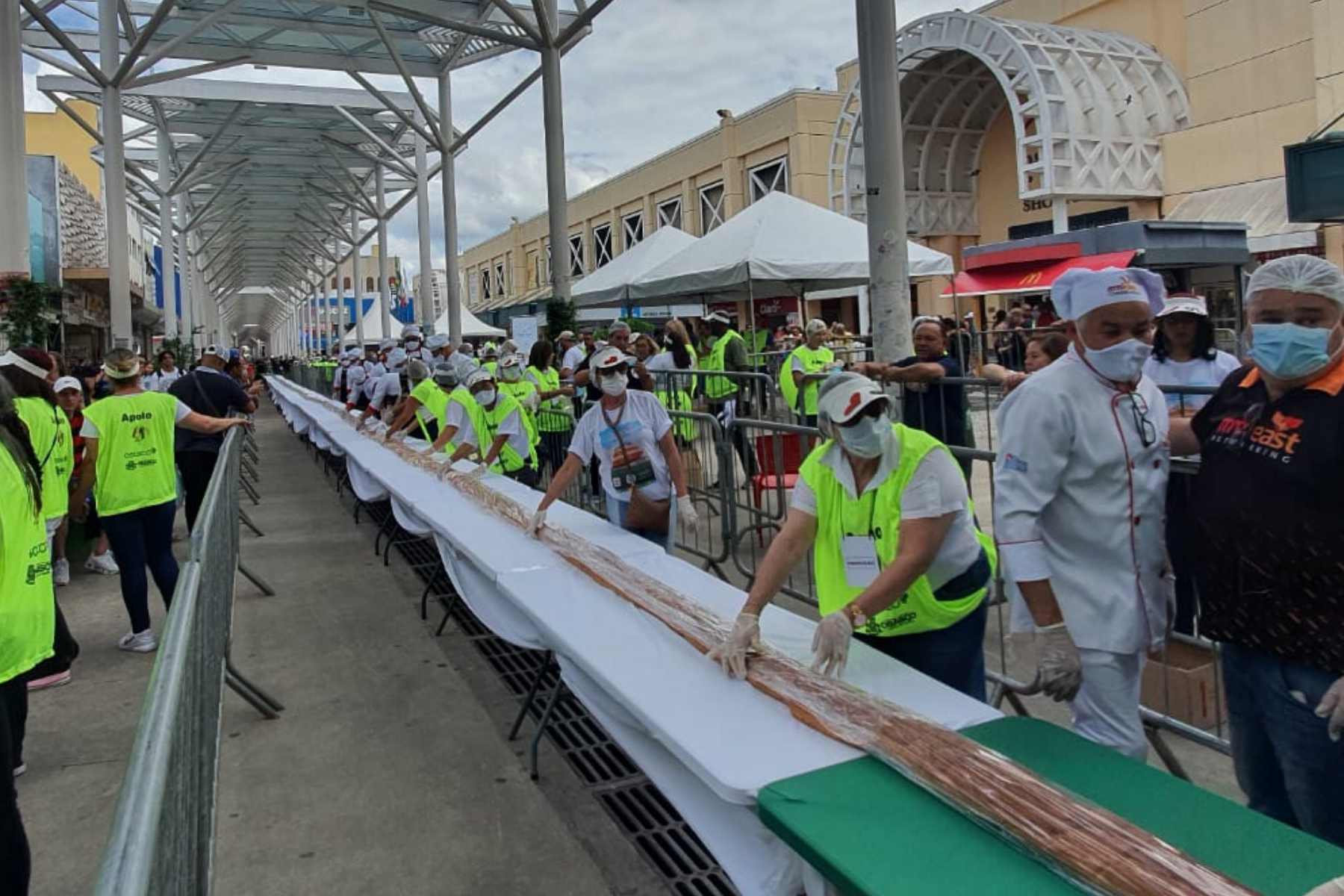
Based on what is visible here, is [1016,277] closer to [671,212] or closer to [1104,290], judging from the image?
[1104,290]

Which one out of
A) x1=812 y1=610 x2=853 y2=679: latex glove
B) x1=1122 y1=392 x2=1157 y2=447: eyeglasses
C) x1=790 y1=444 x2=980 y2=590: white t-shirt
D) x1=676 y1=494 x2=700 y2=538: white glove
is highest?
x1=1122 y1=392 x2=1157 y2=447: eyeglasses

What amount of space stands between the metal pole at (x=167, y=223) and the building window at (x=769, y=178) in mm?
19703

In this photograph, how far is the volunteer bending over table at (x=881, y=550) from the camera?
9.95ft

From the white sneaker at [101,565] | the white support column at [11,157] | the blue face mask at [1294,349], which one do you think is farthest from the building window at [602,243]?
the blue face mask at [1294,349]

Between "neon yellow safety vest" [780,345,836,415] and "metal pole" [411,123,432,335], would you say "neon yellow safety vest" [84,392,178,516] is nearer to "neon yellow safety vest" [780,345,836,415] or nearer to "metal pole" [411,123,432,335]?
"neon yellow safety vest" [780,345,836,415]

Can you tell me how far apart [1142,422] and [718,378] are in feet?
26.5

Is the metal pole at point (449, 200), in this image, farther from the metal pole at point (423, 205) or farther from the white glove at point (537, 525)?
the white glove at point (537, 525)

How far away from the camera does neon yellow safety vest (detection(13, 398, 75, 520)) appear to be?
15.3ft

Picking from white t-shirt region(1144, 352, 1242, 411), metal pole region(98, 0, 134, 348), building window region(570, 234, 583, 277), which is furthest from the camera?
building window region(570, 234, 583, 277)

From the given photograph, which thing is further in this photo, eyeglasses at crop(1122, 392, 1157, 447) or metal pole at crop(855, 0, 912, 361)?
metal pole at crop(855, 0, 912, 361)

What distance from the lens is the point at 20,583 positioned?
3277 mm

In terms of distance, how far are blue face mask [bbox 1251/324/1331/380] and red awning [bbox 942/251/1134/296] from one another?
16609 mm

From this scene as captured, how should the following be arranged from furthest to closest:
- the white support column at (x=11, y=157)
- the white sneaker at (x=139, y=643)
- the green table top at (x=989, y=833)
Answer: the white support column at (x=11, y=157), the white sneaker at (x=139, y=643), the green table top at (x=989, y=833)

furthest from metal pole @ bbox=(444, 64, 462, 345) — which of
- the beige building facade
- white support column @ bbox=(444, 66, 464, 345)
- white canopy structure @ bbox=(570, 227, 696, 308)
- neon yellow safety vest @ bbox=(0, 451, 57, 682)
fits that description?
neon yellow safety vest @ bbox=(0, 451, 57, 682)
